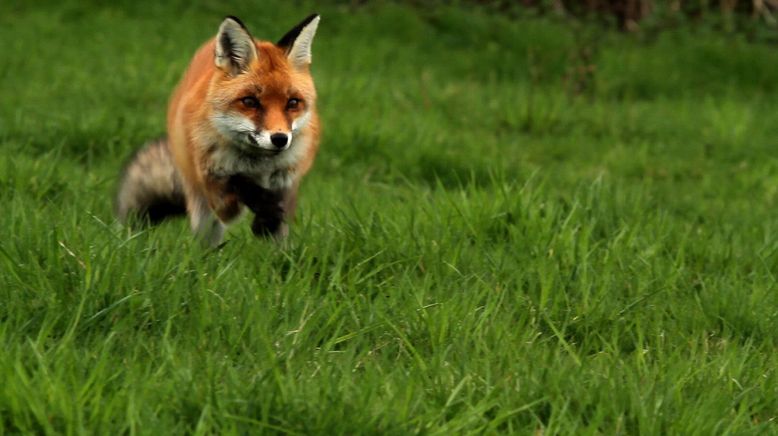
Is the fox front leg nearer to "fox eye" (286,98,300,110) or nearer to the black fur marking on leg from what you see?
the black fur marking on leg

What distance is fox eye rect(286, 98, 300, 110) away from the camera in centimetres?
505

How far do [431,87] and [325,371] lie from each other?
258 inches

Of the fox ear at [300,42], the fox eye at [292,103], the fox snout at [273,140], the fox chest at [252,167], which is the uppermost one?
the fox ear at [300,42]

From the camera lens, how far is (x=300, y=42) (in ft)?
17.1

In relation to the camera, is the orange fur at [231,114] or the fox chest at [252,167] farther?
the fox chest at [252,167]

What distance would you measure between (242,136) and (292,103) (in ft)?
0.81

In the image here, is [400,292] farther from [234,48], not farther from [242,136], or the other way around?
[234,48]

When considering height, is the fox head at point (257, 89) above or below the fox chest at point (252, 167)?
above

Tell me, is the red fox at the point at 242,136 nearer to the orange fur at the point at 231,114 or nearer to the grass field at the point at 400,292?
the orange fur at the point at 231,114

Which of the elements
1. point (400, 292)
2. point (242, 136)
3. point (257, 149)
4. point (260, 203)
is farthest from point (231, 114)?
point (400, 292)

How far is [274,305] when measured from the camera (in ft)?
13.9

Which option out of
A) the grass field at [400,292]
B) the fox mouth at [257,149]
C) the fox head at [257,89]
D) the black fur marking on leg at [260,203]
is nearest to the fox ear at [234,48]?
the fox head at [257,89]

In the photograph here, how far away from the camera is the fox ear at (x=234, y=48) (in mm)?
5059

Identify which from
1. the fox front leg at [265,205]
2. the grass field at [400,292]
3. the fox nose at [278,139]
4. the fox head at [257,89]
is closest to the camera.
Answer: the grass field at [400,292]
